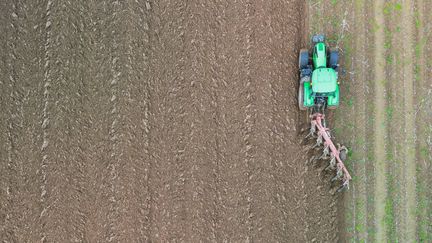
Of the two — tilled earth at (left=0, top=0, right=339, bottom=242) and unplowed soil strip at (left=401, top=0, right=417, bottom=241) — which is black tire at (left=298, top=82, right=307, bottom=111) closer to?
tilled earth at (left=0, top=0, right=339, bottom=242)

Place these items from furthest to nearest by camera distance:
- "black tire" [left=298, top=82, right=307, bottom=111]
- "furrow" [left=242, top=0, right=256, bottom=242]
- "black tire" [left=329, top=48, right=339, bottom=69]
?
"furrow" [left=242, top=0, right=256, bottom=242], "black tire" [left=298, top=82, right=307, bottom=111], "black tire" [left=329, top=48, right=339, bottom=69]

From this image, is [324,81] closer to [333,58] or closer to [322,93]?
[322,93]

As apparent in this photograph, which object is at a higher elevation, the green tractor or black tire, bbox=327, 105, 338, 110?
Answer: the green tractor

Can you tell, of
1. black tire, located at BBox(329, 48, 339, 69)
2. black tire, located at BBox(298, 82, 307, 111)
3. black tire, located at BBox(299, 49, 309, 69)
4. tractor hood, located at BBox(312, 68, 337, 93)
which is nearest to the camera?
tractor hood, located at BBox(312, 68, 337, 93)

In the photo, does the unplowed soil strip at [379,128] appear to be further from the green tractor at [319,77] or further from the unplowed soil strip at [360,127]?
the green tractor at [319,77]

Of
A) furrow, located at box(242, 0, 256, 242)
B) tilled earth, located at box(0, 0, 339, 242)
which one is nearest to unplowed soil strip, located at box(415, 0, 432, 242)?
tilled earth, located at box(0, 0, 339, 242)

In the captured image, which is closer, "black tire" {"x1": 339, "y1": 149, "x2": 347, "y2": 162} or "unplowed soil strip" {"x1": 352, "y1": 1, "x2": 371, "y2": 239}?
"black tire" {"x1": 339, "y1": 149, "x2": 347, "y2": 162}

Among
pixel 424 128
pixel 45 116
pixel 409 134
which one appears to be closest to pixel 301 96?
pixel 409 134

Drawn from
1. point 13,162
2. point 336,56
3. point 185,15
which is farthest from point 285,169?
point 13,162
